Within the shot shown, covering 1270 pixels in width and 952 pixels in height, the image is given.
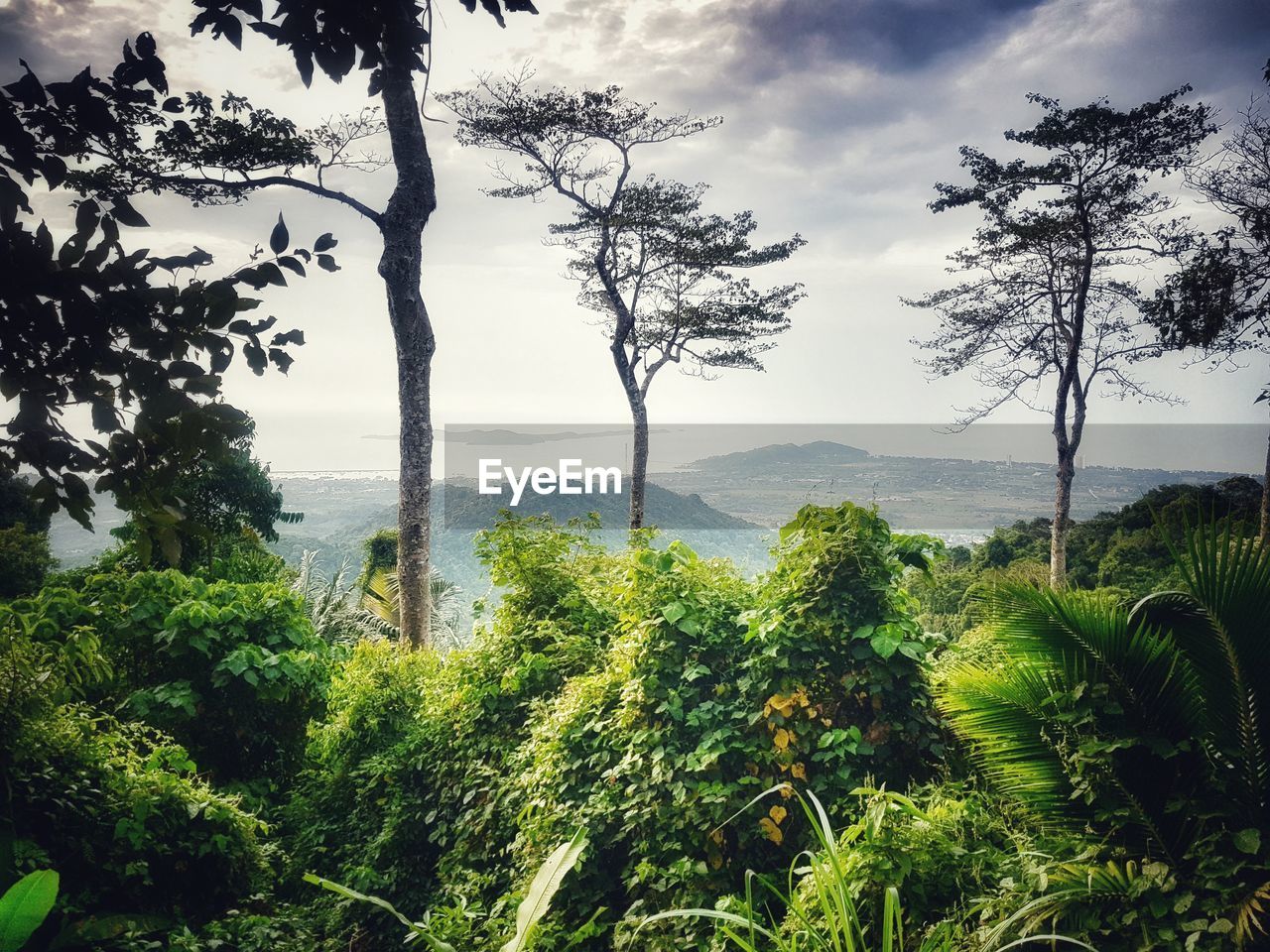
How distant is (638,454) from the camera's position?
16.7 m

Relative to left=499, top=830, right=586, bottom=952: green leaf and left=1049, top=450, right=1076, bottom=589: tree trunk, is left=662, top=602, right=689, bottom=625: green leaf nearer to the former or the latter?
left=499, top=830, right=586, bottom=952: green leaf

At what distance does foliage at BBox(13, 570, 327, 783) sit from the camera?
15.4 ft

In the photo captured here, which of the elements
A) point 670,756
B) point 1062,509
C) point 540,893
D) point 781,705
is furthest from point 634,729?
point 1062,509

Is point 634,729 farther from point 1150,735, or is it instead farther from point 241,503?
point 241,503

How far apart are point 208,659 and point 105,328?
3.94m

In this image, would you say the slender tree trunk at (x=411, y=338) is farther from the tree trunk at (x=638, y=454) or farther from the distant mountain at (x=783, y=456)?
the distant mountain at (x=783, y=456)

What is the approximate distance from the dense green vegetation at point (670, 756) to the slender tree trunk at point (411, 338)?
6.94 feet

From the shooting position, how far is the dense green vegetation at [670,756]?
217 centimetres

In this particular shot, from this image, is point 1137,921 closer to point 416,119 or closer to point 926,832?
point 926,832

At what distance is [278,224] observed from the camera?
1.83 meters

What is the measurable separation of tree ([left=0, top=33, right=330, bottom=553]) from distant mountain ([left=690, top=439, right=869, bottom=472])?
41824mm

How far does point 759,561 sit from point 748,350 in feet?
49.1

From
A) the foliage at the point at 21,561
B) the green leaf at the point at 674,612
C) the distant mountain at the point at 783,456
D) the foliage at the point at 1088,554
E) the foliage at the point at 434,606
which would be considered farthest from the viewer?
the distant mountain at the point at 783,456

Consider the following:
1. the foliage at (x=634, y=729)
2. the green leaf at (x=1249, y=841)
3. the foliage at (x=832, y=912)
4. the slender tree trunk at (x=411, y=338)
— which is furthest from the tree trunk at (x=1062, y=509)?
the green leaf at (x=1249, y=841)
